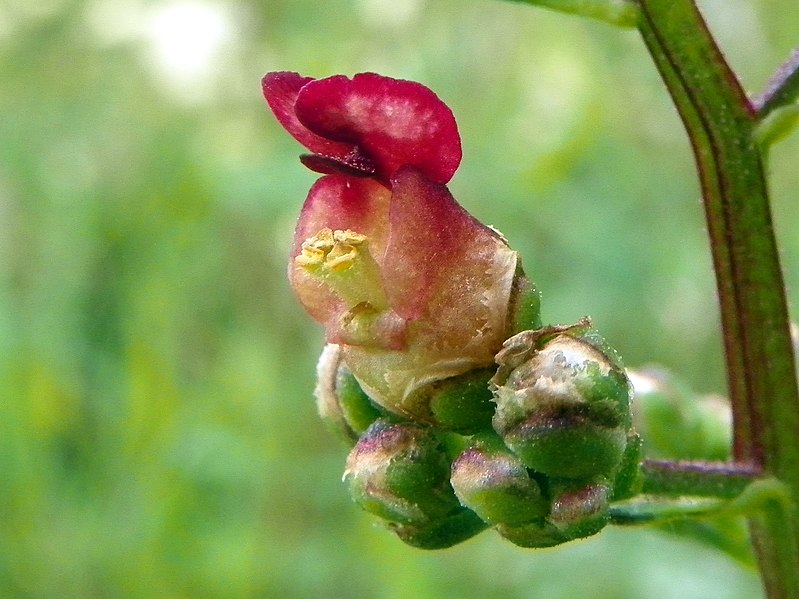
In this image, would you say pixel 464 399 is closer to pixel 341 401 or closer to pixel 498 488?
pixel 498 488

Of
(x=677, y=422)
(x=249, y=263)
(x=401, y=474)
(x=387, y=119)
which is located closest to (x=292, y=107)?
(x=387, y=119)

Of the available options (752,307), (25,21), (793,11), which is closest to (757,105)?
(752,307)

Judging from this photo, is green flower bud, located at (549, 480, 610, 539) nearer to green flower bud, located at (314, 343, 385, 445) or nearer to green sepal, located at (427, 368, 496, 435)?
green sepal, located at (427, 368, 496, 435)

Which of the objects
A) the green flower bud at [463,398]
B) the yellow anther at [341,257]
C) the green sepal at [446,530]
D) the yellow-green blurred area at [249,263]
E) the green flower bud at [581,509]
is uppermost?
the yellow anther at [341,257]

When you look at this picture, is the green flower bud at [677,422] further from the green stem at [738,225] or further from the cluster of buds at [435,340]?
the cluster of buds at [435,340]

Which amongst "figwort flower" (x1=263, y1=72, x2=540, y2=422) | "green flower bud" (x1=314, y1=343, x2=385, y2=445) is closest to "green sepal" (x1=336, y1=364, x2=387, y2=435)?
"green flower bud" (x1=314, y1=343, x2=385, y2=445)

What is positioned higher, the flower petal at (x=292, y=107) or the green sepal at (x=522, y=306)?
the flower petal at (x=292, y=107)

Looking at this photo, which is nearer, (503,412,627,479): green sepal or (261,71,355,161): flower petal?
(503,412,627,479): green sepal

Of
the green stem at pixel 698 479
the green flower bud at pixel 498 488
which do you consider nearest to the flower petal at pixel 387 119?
the green flower bud at pixel 498 488
